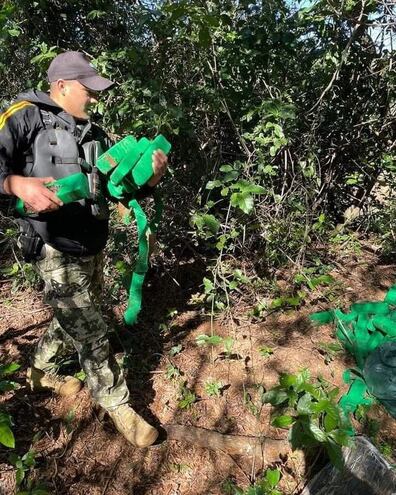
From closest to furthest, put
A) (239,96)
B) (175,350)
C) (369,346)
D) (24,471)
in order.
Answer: (24,471)
(369,346)
(175,350)
(239,96)

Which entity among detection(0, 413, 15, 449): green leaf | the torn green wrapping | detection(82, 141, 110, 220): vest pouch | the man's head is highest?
the man's head

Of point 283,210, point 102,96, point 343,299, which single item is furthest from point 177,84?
point 343,299

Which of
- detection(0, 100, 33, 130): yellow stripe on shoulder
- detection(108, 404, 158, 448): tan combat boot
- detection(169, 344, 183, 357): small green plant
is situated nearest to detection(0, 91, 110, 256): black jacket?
detection(0, 100, 33, 130): yellow stripe on shoulder

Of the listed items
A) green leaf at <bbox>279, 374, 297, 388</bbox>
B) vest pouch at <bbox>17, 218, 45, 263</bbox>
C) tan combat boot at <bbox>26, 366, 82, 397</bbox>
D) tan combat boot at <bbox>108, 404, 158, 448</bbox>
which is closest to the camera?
green leaf at <bbox>279, 374, 297, 388</bbox>

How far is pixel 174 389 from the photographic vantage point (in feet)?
8.41

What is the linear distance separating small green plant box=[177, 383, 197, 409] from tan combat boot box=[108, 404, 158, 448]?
0.93ft

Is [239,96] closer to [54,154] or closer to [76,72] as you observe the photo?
[76,72]

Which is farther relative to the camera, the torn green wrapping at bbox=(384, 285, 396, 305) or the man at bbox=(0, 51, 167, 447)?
the torn green wrapping at bbox=(384, 285, 396, 305)

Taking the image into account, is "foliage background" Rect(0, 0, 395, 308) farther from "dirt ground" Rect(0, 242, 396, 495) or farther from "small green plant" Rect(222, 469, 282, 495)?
"small green plant" Rect(222, 469, 282, 495)

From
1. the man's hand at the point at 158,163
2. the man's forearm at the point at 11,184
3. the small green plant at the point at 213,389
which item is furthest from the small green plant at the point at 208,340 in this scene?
the man's forearm at the point at 11,184

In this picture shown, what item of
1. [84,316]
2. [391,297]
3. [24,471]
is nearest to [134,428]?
[24,471]

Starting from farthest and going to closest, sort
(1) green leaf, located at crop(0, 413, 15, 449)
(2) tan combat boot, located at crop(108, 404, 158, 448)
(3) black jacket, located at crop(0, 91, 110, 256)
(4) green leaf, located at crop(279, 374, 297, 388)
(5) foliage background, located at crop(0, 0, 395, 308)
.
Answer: (5) foliage background, located at crop(0, 0, 395, 308), (2) tan combat boot, located at crop(108, 404, 158, 448), (3) black jacket, located at crop(0, 91, 110, 256), (4) green leaf, located at crop(279, 374, 297, 388), (1) green leaf, located at crop(0, 413, 15, 449)

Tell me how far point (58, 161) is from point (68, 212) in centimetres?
25

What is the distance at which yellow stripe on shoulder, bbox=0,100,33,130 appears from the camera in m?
1.74
